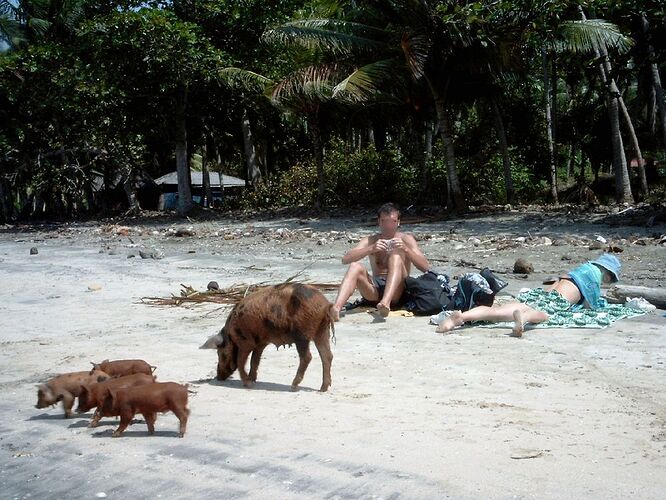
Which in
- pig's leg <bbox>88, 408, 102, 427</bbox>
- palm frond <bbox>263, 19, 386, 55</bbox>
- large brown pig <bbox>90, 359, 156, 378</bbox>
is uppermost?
palm frond <bbox>263, 19, 386, 55</bbox>

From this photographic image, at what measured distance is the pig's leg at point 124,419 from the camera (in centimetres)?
514

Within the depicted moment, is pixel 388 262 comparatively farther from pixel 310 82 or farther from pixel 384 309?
pixel 310 82

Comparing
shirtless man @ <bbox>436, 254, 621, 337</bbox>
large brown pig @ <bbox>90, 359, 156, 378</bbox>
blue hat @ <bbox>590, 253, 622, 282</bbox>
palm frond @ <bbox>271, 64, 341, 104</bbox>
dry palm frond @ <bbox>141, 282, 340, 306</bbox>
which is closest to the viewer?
large brown pig @ <bbox>90, 359, 156, 378</bbox>

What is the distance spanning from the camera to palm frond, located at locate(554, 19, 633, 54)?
2189 cm

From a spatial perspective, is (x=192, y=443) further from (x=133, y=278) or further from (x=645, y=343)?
(x=133, y=278)

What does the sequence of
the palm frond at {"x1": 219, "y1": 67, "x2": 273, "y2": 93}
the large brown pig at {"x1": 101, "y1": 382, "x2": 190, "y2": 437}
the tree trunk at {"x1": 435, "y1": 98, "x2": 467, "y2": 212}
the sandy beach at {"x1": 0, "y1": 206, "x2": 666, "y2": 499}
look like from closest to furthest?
1. the sandy beach at {"x1": 0, "y1": 206, "x2": 666, "y2": 499}
2. the large brown pig at {"x1": 101, "y1": 382, "x2": 190, "y2": 437}
3. the tree trunk at {"x1": 435, "y1": 98, "x2": 467, "y2": 212}
4. the palm frond at {"x1": 219, "y1": 67, "x2": 273, "y2": 93}

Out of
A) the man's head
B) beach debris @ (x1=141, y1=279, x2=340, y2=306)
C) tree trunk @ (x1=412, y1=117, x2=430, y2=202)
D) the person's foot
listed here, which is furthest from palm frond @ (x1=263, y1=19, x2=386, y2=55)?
the person's foot

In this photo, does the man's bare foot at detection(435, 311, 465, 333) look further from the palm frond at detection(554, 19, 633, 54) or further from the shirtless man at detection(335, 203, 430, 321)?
the palm frond at detection(554, 19, 633, 54)

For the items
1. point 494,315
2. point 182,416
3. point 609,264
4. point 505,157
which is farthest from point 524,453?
point 505,157

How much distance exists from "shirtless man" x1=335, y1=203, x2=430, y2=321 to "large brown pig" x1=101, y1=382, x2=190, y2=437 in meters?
4.24

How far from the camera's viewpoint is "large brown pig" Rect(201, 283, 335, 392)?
248 inches

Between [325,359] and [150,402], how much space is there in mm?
1584

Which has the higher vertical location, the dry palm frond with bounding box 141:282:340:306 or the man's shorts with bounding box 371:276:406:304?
the man's shorts with bounding box 371:276:406:304

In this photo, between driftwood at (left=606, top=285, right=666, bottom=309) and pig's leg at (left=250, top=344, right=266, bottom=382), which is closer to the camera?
pig's leg at (left=250, top=344, right=266, bottom=382)
